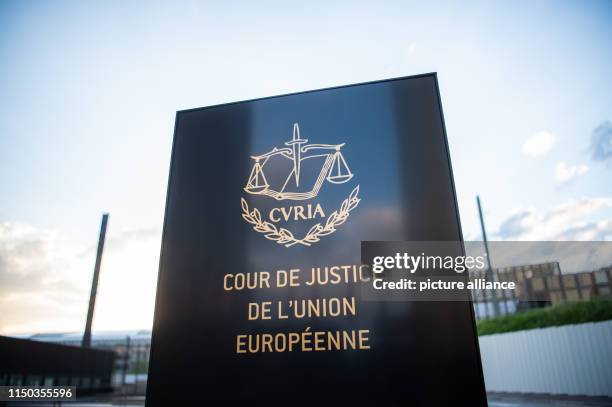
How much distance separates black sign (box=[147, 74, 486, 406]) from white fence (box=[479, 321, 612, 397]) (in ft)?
33.3

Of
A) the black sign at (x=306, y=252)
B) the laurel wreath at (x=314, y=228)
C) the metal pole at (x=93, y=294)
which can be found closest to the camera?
the black sign at (x=306, y=252)

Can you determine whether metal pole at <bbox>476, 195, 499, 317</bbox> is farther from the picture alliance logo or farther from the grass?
the picture alliance logo

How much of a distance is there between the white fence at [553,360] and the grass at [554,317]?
2.20 feet

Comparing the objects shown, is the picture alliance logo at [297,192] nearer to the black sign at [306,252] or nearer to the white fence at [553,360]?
the black sign at [306,252]

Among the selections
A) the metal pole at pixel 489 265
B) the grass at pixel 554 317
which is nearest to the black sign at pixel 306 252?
the grass at pixel 554 317

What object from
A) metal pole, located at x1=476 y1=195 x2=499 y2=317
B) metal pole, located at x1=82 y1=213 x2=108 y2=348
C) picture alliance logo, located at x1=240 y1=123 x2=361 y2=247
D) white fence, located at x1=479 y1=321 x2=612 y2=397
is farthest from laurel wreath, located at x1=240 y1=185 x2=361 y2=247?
metal pole, located at x1=82 y1=213 x2=108 y2=348

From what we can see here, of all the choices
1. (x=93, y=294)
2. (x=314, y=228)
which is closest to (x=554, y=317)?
(x=314, y=228)

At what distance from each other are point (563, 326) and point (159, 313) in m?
11.8

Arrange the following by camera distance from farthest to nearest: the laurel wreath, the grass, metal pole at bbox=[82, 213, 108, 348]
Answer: metal pole at bbox=[82, 213, 108, 348] → the grass → the laurel wreath

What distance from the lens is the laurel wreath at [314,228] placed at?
244 cm

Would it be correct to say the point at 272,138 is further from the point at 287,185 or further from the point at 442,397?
the point at 442,397

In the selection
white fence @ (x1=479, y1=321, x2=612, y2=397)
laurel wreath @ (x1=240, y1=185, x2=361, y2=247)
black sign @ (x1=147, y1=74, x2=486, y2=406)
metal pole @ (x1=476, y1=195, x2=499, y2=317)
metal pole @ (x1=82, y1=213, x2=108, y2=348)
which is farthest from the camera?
metal pole @ (x1=82, y1=213, x2=108, y2=348)

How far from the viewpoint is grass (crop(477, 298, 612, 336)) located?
33.8 feet

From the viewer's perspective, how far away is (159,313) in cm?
245
